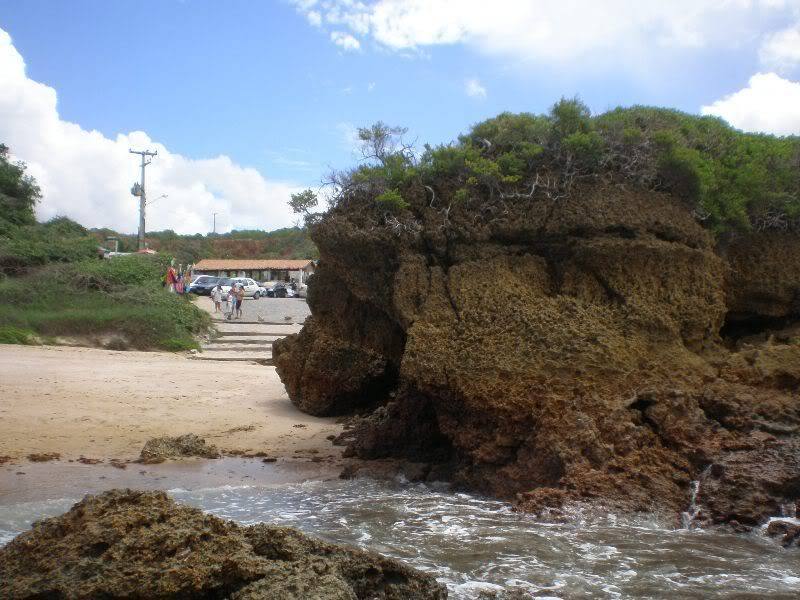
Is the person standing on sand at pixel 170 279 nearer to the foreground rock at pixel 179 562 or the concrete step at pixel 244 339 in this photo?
the concrete step at pixel 244 339

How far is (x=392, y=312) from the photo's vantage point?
877 centimetres

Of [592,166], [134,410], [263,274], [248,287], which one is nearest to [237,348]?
[134,410]

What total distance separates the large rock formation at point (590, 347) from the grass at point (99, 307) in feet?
44.1

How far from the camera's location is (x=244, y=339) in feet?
78.0

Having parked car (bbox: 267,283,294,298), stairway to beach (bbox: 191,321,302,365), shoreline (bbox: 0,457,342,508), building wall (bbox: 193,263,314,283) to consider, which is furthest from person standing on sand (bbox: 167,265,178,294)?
building wall (bbox: 193,263,314,283)

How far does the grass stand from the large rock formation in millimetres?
13442

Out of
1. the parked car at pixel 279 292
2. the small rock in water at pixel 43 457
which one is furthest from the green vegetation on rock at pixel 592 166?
the parked car at pixel 279 292

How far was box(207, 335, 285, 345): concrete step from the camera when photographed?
76.2ft

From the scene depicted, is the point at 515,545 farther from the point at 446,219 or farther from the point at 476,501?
the point at 446,219

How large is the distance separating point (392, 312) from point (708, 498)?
3765mm

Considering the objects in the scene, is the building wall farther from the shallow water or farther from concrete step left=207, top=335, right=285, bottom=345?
the shallow water

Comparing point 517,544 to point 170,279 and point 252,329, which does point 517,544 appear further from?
point 170,279

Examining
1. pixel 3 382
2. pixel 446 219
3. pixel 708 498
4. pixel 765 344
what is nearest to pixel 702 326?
pixel 765 344

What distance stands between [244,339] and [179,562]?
19990 millimetres
